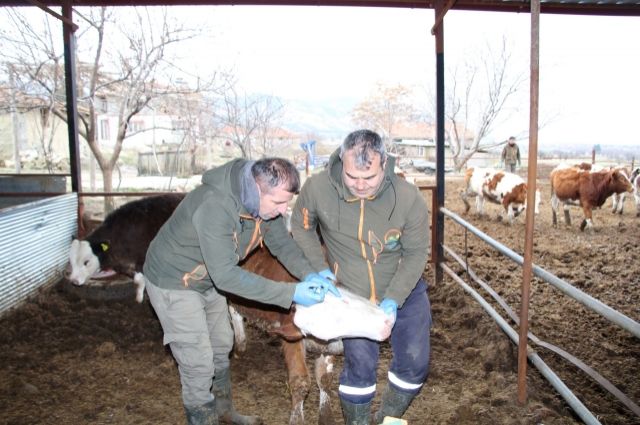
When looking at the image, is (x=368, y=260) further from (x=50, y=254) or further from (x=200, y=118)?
(x=200, y=118)

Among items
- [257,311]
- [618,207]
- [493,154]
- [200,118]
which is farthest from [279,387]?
[493,154]

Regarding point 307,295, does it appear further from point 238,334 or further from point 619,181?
point 619,181

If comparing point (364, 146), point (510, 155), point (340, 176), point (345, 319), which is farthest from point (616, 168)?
point (345, 319)

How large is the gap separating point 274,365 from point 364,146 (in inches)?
93.9

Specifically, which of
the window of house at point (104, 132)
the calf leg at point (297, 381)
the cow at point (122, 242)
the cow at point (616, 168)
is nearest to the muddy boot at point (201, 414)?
the calf leg at point (297, 381)

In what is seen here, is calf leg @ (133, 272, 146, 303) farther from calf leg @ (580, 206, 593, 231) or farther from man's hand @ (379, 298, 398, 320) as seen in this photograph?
calf leg @ (580, 206, 593, 231)

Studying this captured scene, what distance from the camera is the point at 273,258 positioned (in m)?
3.73

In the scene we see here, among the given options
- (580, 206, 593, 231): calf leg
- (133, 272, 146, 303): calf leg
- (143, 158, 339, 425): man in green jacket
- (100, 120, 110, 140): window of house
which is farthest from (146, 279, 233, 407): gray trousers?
(100, 120, 110, 140): window of house

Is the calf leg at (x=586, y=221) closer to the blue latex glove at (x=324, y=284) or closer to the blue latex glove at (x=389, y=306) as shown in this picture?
the blue latex glove at (x=389, y=306)

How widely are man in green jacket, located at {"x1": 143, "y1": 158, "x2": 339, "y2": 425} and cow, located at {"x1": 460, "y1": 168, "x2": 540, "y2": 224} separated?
874cm

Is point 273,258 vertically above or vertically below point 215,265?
below

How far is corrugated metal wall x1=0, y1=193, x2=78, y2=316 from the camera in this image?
4797mm

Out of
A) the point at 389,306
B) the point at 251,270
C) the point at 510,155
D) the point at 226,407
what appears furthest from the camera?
the point at 510,155

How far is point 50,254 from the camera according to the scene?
5.66 m
